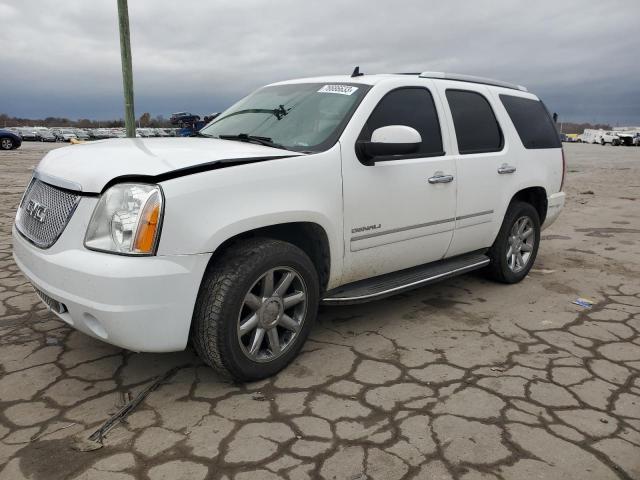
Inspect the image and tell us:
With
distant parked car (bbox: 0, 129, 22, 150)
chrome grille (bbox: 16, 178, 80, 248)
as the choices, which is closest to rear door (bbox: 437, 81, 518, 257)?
chrome grille (bbox: 16, 178, 80, 248)

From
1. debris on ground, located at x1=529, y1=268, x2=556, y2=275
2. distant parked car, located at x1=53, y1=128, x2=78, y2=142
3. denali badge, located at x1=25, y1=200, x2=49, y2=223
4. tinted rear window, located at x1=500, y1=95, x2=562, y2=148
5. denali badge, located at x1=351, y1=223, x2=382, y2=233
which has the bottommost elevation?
debris on ground, located at x1=529, y1=268, x2=556, y2=275

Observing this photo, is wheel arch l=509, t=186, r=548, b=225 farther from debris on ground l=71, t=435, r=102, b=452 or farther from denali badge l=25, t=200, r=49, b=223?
debris on ground l=71, t=435, r=102, b=452

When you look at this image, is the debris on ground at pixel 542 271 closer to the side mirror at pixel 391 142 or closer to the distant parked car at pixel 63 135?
the side mirror at pixel 391 142

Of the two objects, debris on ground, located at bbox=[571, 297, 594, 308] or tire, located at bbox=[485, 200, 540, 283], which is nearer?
debris on ground, located at bbox=[571, 297, 594, 308]

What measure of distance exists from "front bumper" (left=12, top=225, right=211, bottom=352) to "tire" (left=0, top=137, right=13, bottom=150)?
28.7 metres

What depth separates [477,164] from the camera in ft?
14.0

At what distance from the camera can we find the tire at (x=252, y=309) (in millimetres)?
2766

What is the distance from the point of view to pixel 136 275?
2482 mm

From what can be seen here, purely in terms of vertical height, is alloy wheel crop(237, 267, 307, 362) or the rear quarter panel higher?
the rear quarter panel

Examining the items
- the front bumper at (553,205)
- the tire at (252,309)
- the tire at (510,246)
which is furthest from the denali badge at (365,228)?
the front bumper at (553,205)

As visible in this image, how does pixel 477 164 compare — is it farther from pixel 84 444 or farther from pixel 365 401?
pixel 84 444

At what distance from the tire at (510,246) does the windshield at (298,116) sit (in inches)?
79.9

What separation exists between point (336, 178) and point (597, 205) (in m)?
9.11

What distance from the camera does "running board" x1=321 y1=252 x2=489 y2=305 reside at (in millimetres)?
3426
